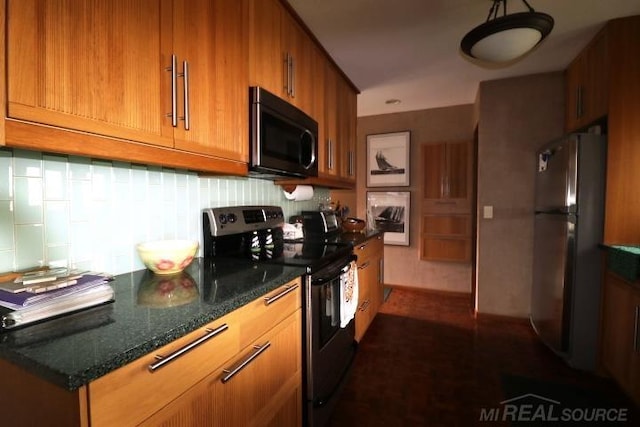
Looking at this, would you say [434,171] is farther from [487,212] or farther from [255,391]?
[255,391]

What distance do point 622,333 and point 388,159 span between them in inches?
110

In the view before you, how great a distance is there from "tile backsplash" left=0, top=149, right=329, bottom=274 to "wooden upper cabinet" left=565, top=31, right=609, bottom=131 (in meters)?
2.72

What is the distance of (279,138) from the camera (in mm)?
1570

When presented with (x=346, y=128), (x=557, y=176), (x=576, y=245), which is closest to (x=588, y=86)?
(x=557, y=176)

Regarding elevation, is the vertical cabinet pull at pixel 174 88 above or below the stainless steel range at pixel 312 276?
above

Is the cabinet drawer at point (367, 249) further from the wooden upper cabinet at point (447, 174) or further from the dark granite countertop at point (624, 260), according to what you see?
the dark granite countertop at point (624, 260)

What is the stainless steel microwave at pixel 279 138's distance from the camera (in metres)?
1.40

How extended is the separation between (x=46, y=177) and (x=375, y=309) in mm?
2546

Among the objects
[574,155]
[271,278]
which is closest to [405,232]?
[574,155]

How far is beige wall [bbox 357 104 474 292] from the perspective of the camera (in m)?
3.70

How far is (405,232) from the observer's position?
3941 millimetres

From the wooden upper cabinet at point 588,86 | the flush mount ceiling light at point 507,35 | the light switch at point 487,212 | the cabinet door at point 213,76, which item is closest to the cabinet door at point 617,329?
the light switch at point 487,212

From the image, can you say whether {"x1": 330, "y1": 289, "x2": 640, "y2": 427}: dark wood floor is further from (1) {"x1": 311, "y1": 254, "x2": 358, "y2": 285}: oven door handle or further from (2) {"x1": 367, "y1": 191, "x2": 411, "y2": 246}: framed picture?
(2) {"x1": 367, "y1": 191, "x2": 411, "y2": 246}: framed picture

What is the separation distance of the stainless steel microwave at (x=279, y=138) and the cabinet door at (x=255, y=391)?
753 millimetres
